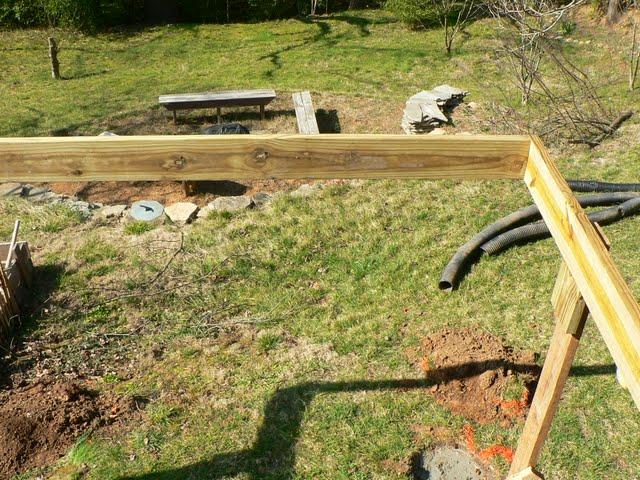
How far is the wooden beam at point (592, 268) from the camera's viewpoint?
1803 mm

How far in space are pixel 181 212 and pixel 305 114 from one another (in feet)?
12.1

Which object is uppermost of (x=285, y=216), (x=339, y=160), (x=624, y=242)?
(x=339, y=160)

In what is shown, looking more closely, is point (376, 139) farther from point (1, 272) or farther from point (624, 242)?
point (624, 242)

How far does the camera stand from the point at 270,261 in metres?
6.20

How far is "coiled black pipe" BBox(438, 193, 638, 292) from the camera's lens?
5742 mm

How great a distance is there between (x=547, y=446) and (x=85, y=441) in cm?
321

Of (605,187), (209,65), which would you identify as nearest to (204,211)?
(605,187)

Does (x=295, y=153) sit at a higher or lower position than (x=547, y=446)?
higher

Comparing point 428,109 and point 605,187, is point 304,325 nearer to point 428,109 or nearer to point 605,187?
point 605,187

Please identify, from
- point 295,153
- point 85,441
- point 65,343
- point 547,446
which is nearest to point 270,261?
point 65,343

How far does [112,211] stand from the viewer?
718cm

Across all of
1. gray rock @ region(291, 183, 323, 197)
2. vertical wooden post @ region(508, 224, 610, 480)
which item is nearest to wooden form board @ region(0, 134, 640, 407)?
vertical wooden post @ region(508, 224, 610, 480)

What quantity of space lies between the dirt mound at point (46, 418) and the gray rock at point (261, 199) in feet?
10.8

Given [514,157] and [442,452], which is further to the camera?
[442,452]
